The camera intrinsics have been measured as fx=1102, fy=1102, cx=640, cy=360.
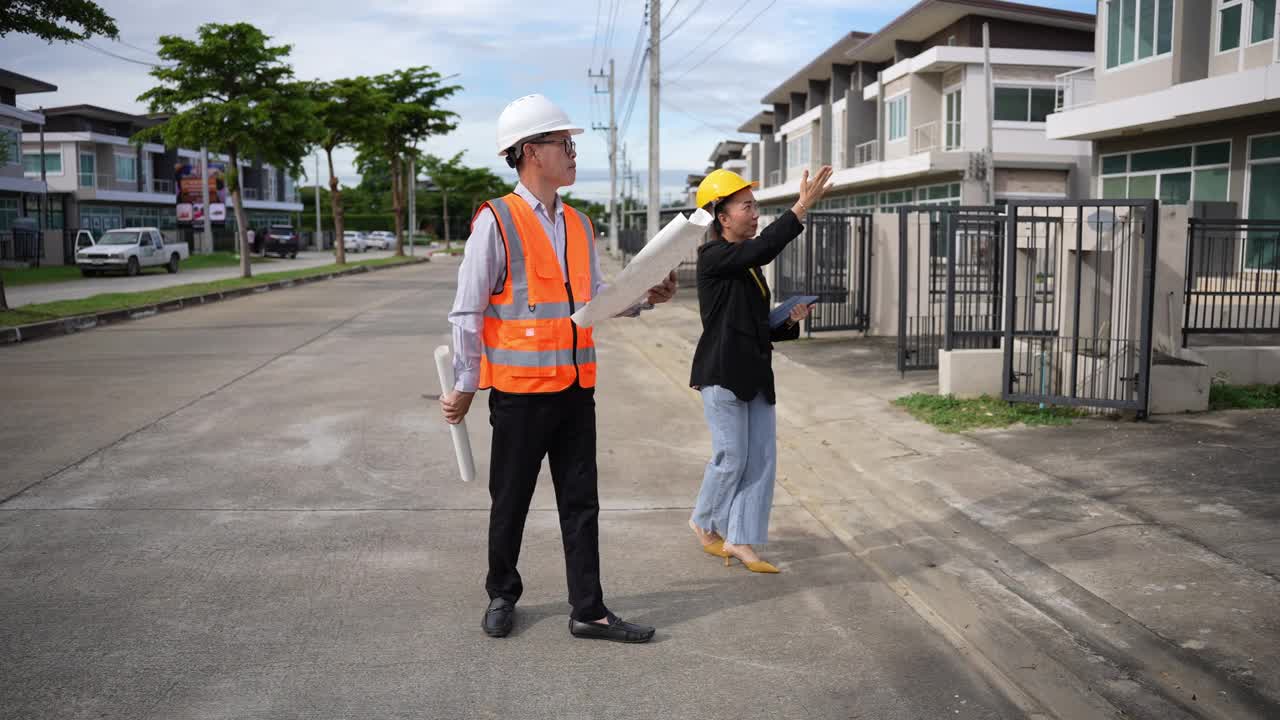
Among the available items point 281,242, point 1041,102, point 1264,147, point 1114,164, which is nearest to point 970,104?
point 1041,102

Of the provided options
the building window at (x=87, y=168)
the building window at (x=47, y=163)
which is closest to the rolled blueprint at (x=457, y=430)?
the building window at (x=87, y=168)

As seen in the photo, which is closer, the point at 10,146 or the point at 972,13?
the point at 972,13

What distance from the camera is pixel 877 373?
1214 centimetres

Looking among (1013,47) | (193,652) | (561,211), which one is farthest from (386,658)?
(1013,47)

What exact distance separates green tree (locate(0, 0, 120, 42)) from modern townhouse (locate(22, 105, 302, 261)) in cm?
4131

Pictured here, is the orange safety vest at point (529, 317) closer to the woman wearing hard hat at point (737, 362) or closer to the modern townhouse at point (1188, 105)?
the woman wearing hard hat at point (737, 362)

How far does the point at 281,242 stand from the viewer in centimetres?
5797

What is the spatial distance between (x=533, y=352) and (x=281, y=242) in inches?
2253

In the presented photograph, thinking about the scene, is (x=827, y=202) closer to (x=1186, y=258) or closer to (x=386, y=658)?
(x=1186, y=258)

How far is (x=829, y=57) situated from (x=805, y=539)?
49.8m

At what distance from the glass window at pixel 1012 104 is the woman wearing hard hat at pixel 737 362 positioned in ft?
121

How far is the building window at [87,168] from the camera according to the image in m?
64.1

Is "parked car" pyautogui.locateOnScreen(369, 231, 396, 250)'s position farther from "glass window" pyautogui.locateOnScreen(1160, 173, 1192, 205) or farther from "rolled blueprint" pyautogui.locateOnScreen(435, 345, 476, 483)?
"rolled blueprint" pyautogui.locateOnScreen(435, 345, 476, 483)

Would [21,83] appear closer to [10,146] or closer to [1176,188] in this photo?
[10,146]
